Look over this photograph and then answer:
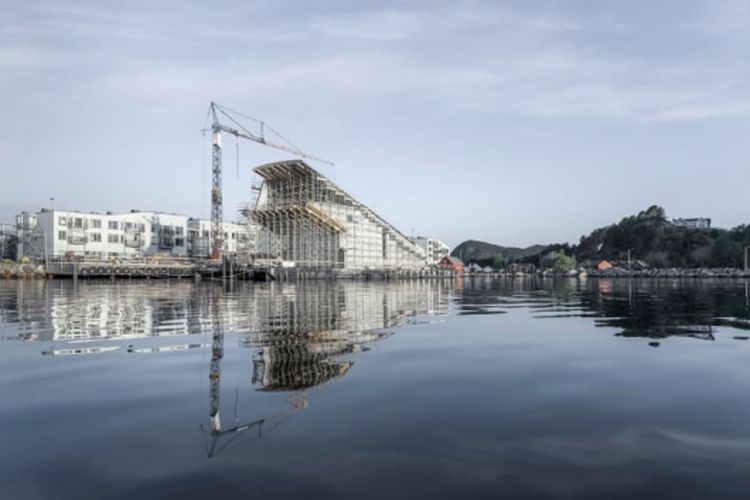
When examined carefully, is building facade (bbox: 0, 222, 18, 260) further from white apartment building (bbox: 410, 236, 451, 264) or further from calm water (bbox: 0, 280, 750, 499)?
calm water (bbox: 0, 280, 750, 499)

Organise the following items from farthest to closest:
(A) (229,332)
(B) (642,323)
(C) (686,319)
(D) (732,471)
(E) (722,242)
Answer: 1. (E) (722,242)
2. (C) (686,319)
3. (B) (642,323)
4. (A) (229,332)
5. (D) (732,471)

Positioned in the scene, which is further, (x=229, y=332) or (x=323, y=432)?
(x=229, y=332)

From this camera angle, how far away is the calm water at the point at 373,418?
416 centimetres

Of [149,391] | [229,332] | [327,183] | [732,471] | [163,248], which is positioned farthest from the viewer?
[163,248]

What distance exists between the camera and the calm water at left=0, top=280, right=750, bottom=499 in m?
4.16

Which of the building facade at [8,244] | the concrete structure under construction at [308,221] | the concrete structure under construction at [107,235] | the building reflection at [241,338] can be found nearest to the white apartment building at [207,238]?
the concrete structure under construction at [107,235]

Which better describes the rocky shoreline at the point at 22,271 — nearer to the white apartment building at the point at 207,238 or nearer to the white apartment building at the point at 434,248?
the white apartment building at the point at 207,238

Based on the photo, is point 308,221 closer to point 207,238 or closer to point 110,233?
point 207,238

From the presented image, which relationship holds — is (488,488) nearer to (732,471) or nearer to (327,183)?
(732,471)

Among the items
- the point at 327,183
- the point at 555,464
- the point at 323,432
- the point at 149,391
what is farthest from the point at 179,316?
the point at 327,183

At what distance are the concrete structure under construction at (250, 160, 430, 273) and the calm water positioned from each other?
83.4 metres

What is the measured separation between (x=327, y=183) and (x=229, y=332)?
83699mm

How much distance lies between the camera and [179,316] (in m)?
18.8

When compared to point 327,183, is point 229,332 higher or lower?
lower
